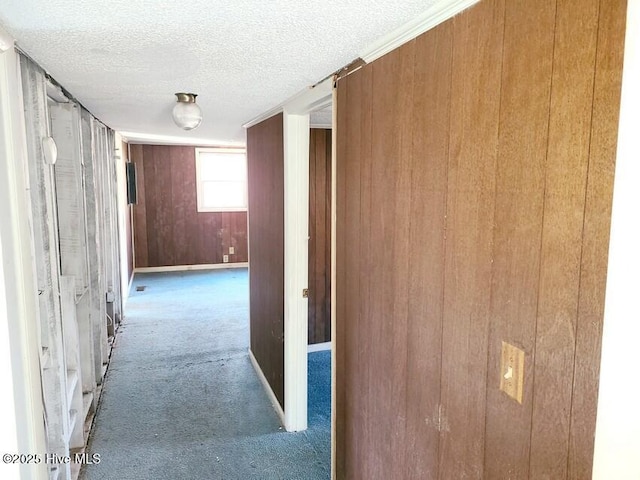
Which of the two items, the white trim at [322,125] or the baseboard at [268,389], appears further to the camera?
the white trim at [322,125]

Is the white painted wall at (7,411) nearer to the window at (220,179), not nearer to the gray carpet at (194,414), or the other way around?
the gray carpet at (194,414)

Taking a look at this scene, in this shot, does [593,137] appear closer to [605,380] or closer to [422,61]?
[605,380]

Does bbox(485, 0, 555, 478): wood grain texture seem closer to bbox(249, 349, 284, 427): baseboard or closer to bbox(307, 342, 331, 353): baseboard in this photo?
bbox(249, 349, 284, 427): baseboard

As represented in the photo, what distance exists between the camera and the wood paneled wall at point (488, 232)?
762mm

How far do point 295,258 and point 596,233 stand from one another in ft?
6.62

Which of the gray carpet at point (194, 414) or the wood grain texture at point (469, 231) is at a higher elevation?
the wood grain texture at point (469, 231)

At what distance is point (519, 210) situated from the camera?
896 mm

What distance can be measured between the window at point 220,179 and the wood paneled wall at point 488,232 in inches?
246

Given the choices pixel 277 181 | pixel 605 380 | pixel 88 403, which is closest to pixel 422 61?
pixel 605 380

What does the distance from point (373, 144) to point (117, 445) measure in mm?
2331

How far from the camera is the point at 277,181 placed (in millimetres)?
2869

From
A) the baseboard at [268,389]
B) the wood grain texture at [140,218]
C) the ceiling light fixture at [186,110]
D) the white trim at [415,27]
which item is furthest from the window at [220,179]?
the white trim at [415,27]

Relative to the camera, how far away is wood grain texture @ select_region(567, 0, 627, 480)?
2.30ft

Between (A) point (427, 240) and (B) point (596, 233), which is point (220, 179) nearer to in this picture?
(A) point (427, 240)
